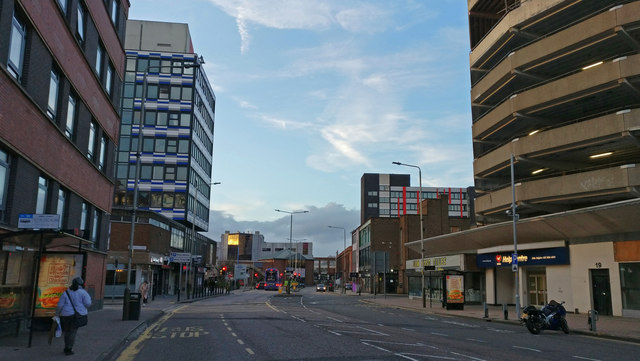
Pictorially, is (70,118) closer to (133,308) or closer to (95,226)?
(95,226)

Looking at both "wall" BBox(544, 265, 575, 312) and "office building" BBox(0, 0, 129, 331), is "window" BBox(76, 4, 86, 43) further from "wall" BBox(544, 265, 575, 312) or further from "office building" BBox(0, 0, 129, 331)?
"wall" BBox(544, 265, 575, 312)

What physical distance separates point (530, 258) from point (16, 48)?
31823 millimetres

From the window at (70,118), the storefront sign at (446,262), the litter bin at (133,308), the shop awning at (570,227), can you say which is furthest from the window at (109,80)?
the storefront sign at (446,262)

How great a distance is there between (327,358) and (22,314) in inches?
411

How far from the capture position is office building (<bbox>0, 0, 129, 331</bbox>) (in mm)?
15219

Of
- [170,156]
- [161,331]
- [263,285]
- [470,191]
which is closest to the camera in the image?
[161,331]

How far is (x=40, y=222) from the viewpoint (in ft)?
44.4

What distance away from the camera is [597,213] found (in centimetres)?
2752

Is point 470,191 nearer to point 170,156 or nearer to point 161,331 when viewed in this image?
point 170,156

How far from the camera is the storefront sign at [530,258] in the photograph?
3238cm

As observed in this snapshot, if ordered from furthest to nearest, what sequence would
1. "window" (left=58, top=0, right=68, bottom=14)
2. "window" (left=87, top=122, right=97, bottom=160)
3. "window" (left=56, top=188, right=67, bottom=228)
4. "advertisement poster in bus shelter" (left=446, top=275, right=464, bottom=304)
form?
"advertisement poster in bus shelter" (left=446, top=275, right=464, bottom=304) → "window" (left=87, top=122, right=97, bottom=160) → "window" (left=56, top=188, right=67, bottom=228) → "window" (left=58, top=0, right=68, bottom=14)

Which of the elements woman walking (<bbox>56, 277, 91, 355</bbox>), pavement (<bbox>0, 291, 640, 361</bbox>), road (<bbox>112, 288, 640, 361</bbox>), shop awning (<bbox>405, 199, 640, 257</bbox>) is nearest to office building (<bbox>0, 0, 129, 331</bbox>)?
pavement (<bbox>0, 291, 640, 361</bbox>)

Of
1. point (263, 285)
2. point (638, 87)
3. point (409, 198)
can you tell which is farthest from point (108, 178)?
point (409, 198)

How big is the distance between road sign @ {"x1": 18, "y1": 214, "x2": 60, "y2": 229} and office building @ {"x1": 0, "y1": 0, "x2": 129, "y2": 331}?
3 cm
